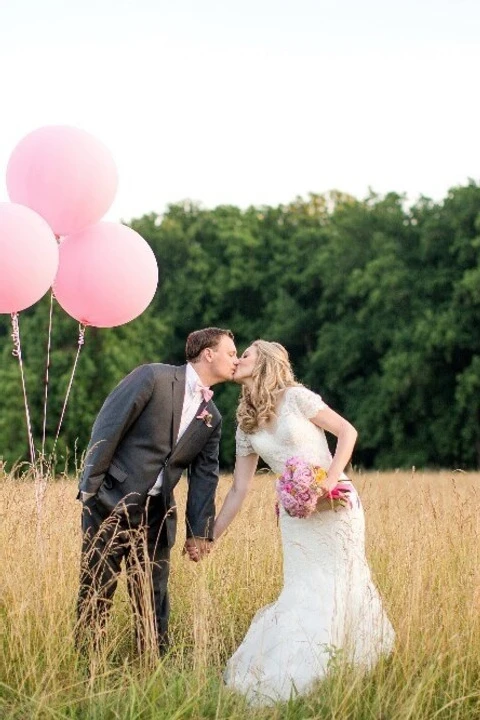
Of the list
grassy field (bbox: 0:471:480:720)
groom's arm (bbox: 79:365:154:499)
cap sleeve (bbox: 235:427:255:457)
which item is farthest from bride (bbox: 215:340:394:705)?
groom's arm (bbox: 79:365:154:499)

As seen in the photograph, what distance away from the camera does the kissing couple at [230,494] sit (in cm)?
566

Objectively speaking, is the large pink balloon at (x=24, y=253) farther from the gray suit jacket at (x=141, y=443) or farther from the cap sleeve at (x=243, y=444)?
the cap sleeve at (x=243, y=444)

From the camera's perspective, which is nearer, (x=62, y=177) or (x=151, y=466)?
(x=151, y=466)

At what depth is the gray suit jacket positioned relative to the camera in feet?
18.9

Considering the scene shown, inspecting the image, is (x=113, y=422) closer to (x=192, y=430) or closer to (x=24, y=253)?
(x=192, y=430)

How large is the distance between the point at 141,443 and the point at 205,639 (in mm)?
1179

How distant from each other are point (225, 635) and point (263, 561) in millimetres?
844

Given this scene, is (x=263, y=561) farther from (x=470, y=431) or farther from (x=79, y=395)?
(x=79, y=395)

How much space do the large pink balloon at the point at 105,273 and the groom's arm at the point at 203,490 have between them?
161 centimetres

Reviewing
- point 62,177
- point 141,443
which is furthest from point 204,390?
point 62,177

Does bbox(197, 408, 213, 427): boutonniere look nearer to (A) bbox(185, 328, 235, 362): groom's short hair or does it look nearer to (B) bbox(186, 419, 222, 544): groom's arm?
(B) bbox(186, 419, 222, 544): groom's arm

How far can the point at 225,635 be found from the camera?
6.48 metres

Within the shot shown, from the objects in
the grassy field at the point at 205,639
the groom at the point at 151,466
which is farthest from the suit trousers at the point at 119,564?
A: the grassy field at the point at 205,639

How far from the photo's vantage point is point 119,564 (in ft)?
19.6
